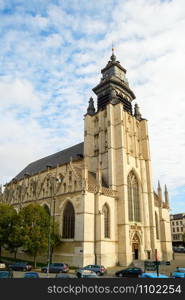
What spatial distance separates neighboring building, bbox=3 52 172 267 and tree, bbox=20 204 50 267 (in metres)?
3.58

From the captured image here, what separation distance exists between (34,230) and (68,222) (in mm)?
6582

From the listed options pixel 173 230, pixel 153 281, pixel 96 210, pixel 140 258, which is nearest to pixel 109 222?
pixel 96 210

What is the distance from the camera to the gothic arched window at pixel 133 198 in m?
42.0

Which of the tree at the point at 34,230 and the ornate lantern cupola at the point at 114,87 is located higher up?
the ornate lantern cupola at the point at 114,87

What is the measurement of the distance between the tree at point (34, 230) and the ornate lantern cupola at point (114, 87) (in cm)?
2596

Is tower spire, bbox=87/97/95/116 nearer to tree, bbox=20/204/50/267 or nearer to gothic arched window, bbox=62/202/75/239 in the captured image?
gothic arched window, bbox=62/202/75/239

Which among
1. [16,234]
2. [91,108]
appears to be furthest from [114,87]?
[16,234]

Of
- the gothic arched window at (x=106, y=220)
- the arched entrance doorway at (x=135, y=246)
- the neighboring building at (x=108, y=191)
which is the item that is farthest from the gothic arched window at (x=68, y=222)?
the arched entrance doorway at (x=135, y=246)

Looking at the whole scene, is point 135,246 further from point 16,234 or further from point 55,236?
point 16,234

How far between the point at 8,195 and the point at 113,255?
32.3 m

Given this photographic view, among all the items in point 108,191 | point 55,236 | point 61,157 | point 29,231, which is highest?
point 61,157

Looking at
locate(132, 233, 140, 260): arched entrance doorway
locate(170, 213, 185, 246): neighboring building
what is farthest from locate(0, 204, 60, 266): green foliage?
locate(170, 213, 185, 246): neighboring building

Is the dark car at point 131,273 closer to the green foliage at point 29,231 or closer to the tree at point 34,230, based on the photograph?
the green foliage at point 29,231

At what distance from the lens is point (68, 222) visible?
1476 inches
